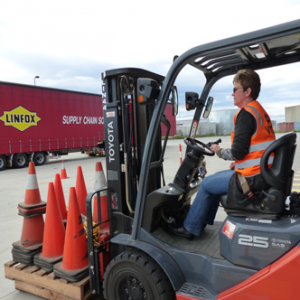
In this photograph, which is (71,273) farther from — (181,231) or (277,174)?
(277,174)

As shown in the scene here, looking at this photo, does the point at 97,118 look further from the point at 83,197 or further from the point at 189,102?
the point at 189,102

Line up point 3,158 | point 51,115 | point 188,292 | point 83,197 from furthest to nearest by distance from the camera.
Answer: point 51,115 → point 3,158 → point 83,197 → point 188,292

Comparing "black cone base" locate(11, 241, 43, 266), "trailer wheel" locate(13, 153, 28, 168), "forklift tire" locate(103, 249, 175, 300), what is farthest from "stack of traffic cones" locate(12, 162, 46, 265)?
"trailer wheel" locate(13, 153, 28, 168)

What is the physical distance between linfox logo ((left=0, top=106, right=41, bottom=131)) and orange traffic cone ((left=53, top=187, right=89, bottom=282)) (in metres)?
11.5

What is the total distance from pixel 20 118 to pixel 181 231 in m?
12.8

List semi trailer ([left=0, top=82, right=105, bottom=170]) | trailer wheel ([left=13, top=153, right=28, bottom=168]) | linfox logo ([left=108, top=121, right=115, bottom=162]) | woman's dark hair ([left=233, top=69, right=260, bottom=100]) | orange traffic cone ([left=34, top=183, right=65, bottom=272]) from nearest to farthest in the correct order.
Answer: woman's dark hair ([left=233, top=69, right=260, bottom=100]) < linfox logo ([left=108, top=121, right=115, bottom=162]) < orange traffic cone ([left=34, top=183, right=65, bottom=272]) < semi trailer ([left=0, top=82, right=105, bottom=170]) < trailer wheel ([left=13, top=153, right=28, bottom=168])

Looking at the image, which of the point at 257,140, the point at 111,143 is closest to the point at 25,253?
the point at 111,143

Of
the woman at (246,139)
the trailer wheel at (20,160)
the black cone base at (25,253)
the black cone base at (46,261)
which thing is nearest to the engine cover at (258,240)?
the woman at (246,139)

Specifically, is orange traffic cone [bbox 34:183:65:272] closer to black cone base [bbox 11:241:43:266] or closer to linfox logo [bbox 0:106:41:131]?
black cone base [bbox 11:241:43:266]

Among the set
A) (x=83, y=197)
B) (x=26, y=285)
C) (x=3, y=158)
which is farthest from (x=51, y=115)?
(x=26, y=285)

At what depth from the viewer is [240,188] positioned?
2.13 metres

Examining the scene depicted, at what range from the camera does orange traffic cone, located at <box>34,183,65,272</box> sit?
9.78 feet

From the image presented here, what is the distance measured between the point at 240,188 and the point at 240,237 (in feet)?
1.21

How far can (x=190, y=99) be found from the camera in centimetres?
306
